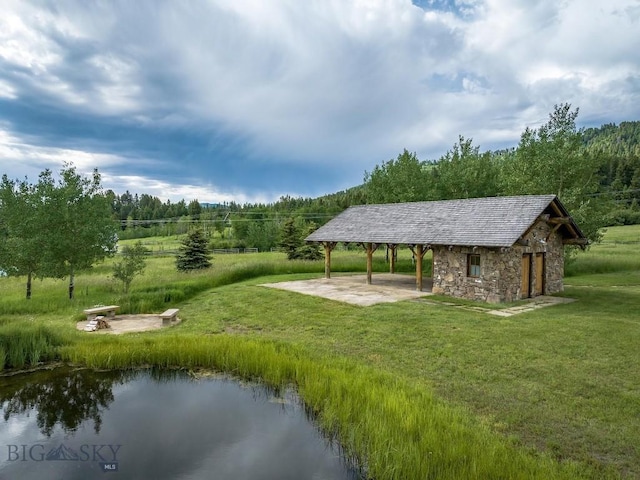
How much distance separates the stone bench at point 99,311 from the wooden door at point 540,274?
17532 mm

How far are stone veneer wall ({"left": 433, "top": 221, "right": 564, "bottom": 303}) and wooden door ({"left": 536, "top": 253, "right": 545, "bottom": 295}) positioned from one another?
0.64 feet

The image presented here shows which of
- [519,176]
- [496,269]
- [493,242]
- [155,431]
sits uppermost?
[519,176]

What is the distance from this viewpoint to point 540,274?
17.0m

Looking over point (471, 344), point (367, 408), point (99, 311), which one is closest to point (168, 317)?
point (99, 311)

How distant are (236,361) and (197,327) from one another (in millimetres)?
3967

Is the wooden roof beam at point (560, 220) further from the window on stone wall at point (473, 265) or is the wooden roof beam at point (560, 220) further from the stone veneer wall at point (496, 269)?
the window on stone wall at point (473, 265)

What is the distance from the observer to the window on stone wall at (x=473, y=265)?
1591 centimetres

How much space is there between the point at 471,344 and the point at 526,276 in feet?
26.9

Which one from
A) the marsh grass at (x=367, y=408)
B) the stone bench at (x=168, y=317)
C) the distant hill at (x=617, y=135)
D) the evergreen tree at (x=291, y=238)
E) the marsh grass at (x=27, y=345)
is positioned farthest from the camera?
the distant hill at (x=617, y=135)

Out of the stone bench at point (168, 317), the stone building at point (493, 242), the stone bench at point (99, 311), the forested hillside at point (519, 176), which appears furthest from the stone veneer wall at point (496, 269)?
the stone bench at point (99, 311)

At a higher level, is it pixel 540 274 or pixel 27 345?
pixel 540 274

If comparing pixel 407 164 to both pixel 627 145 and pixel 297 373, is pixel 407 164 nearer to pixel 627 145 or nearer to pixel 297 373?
pixel 297 373

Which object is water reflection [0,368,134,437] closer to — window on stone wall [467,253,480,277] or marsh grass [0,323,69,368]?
marsh grass [0,323,69,368]

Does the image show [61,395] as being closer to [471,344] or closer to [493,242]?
[471,344]
